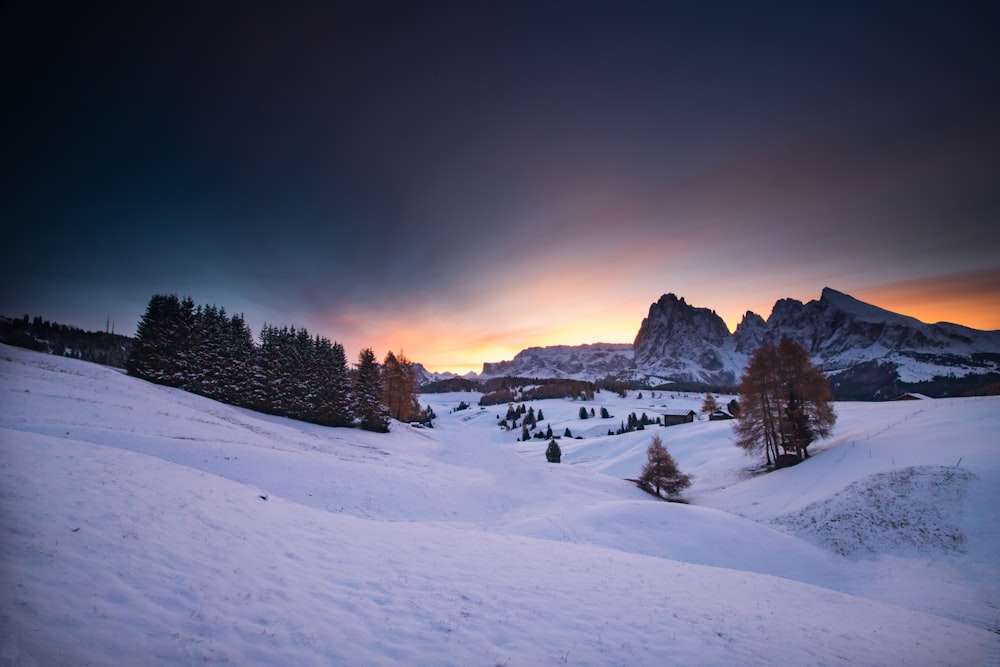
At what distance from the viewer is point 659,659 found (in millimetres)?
8102

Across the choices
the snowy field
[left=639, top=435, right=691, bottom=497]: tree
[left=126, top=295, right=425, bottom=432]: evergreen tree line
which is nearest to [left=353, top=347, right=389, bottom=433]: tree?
[left=126, top=295, right=425, bottom=432]: evergreen tree line

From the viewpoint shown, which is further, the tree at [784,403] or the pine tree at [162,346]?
the pine tree at [162,346]

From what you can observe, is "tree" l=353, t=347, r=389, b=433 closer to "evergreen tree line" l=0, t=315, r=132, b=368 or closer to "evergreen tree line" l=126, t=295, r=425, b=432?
"evergreen tree line" l=126, t=295, r=425, b=432

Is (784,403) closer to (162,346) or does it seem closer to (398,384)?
(398,384)

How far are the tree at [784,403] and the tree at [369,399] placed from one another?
42754 millimetres

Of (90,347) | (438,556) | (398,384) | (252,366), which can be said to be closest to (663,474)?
(438,556)

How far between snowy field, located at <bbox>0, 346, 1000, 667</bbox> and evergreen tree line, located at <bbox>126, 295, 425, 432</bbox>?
10.8m

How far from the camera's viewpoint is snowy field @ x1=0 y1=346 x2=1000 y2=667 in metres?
7.18

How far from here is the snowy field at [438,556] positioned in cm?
718

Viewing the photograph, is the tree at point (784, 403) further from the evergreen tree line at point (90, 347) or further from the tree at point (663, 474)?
the evergreen tree line at point (90, 347)

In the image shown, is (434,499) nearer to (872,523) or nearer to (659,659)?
(659,659)

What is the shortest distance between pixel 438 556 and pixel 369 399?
1590 inches

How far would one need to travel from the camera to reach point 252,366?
46.8 m

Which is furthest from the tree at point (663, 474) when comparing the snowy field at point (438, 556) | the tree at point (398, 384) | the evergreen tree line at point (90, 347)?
the evergreen tree line at point (90, 347)
